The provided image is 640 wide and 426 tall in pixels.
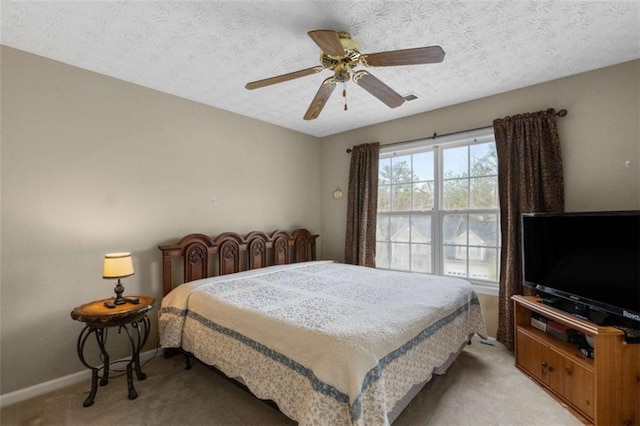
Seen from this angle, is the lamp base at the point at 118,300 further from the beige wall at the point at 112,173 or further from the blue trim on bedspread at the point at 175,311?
the beige wall at the point at 112,173

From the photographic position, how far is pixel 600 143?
8.54 feet


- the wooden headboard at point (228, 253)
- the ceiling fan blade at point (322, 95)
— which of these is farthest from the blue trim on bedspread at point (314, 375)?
the ceiling fan blade at point (322, 95)

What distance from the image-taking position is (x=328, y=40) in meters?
1.60

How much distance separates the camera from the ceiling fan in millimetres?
1655

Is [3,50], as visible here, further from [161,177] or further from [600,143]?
[600,143]

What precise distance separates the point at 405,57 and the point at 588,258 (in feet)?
6.66

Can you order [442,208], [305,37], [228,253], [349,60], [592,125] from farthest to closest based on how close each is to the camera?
[442,208], [228,253], [592,125], [305,37], [349,60]

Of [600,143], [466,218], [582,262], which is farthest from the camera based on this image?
[466,218]

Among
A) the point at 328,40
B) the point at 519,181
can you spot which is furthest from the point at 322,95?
the point at 519,181

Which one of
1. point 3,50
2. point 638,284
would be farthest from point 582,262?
point 3,50

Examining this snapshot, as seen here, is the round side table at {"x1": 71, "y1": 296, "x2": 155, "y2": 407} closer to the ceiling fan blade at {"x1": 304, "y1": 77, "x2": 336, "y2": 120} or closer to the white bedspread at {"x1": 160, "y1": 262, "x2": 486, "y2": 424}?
the white bedspread at {"x1": 160, "y1": 262, "x2": 486, "y2": 424}

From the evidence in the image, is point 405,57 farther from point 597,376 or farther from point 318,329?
point 597,376

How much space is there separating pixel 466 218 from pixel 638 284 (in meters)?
1.66

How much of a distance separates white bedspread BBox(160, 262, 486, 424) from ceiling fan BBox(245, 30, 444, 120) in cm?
160
